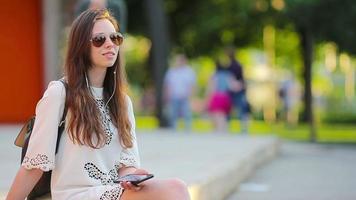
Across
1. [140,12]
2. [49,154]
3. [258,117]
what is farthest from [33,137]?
[258,117]

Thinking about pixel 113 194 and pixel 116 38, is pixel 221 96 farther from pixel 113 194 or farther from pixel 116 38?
pixel 113 194

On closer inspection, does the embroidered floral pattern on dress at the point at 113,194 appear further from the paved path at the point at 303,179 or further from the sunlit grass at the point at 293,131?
the sunlit grass at the point at 293,131

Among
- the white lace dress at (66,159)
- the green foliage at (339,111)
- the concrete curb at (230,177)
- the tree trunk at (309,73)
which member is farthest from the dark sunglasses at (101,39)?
the green foliage at (339,111)

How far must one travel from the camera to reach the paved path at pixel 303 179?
7.94 metres

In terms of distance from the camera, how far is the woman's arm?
11.6 feet

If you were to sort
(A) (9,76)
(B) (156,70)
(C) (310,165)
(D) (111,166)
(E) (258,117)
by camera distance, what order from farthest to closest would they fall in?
(E) (258,117), (B) (156,70), (A) (9,76), (C) (310,165), (D) (111,166)

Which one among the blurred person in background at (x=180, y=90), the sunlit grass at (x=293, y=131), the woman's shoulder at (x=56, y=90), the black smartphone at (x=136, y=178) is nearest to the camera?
the black smartphone at (x=136, y=178)

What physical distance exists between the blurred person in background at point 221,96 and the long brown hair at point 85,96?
34.6ft

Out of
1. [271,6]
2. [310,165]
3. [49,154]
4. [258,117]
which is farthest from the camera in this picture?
[258,117]

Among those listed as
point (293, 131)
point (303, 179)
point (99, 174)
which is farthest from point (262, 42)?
point (99, 174)

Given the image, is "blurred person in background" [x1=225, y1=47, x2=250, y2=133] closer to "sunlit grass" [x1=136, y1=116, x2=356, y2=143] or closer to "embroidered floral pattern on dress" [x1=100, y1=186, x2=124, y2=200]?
"sunlit grass" [x1=136, y1=116, x2=356, y2=143]

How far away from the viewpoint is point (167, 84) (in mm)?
15625

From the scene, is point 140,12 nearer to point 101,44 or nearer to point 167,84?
point 167,84

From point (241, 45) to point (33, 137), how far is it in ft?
92.8
